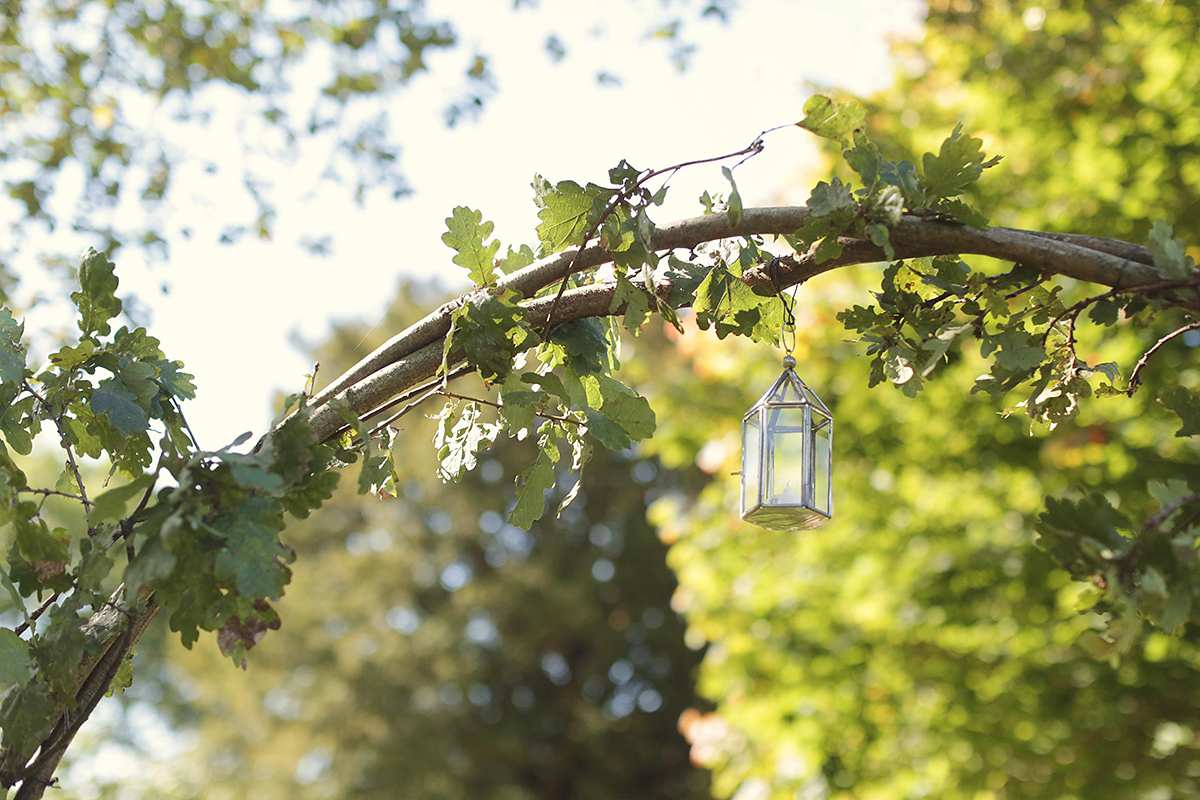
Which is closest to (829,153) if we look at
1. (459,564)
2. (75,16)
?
(75,16)

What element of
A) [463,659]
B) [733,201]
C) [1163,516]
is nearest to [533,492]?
[733,201]

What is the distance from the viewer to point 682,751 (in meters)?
15.3

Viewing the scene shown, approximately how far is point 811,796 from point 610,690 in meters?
10.9

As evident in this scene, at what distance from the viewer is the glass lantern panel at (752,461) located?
1803 mm

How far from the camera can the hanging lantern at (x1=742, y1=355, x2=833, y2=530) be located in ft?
5.90

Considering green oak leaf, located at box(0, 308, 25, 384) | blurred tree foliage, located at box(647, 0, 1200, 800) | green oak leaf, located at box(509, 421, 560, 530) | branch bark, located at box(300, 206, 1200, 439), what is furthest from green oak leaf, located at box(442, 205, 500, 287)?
blurred tree foliage, located at box(647, 0, 1200, 800)

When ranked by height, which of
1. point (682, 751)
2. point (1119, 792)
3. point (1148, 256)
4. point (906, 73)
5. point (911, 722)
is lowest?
point (1148, 256)

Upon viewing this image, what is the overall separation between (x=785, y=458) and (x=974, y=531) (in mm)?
3481

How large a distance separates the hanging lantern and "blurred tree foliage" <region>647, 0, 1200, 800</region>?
2825mm

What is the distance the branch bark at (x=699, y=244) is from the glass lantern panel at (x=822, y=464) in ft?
1.24

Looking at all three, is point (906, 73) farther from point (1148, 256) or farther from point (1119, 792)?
point (1148, 256)

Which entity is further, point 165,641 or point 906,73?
point 165,641

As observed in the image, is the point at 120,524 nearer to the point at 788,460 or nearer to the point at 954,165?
the point at 788,460

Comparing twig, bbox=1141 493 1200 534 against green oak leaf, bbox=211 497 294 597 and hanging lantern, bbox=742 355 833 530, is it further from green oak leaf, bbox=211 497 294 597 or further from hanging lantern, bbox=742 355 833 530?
green oak leaf, bbox=211 497 294 597
